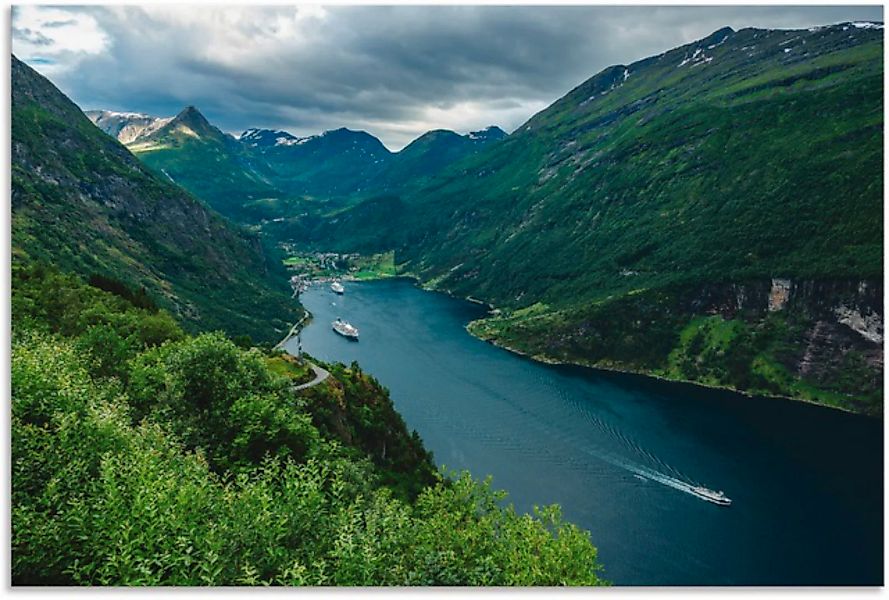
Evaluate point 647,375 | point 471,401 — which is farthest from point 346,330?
point 647,375

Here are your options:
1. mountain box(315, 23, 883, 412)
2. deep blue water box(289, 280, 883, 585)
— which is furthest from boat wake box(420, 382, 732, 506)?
mountain box(315, 23, 883, 412)

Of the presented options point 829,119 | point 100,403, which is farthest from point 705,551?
point 829,119

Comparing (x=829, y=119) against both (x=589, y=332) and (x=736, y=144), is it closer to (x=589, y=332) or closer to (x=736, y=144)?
(x=736, y=144)

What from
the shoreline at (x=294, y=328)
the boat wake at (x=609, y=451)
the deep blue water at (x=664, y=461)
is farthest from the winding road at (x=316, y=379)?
the shoreline at (x=294, y=328)

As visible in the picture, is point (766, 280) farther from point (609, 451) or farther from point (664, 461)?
point (609, 451)

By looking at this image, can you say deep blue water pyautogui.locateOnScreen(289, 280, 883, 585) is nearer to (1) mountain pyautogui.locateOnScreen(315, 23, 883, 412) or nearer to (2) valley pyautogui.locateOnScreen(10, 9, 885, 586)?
(2) valley pyautogui.locateOnScreen(10, 9, 885, 586)
